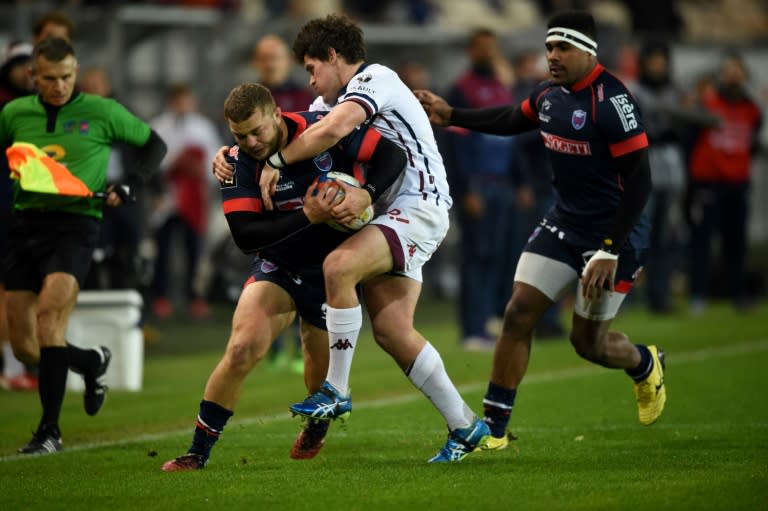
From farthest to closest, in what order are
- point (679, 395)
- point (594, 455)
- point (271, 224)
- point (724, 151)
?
point (724, 151) → point (679, 395) → point (594, 455) → point (271, 224)

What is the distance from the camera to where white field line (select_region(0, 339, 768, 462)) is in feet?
30.0

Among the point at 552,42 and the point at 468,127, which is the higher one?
the point at 552,42

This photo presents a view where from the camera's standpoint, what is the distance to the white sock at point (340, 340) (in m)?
7.38

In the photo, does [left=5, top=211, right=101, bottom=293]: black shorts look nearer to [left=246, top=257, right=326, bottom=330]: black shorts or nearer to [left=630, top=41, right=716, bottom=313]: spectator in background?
[left=246, top=257, right=326, bottom=330]: black shorts

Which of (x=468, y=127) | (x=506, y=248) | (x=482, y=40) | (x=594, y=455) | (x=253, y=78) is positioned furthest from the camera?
(x=253, y=78)

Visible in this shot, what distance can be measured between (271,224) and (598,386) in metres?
4.81

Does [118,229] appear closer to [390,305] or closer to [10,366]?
[10,366]

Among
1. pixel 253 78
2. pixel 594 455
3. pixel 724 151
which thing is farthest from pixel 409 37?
pixel 594 455

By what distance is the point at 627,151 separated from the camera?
8086 millimetres

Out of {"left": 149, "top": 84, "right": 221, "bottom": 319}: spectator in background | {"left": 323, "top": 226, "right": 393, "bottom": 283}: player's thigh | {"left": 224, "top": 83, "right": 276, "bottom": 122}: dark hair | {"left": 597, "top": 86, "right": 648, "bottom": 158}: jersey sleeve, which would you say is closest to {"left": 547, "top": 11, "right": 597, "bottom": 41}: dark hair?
{"left": 597, "top": 86, "right": 648, "bottom": 158}: jersey sleeve

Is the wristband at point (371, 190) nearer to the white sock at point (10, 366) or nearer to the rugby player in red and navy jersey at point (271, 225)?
the rugby player in red and navy jersey at point (271, 225)

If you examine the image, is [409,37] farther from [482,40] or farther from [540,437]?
[540,437]

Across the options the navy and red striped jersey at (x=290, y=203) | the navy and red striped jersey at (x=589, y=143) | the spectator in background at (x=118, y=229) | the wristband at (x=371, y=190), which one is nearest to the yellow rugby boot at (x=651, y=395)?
the navy and red striped jersey at (x=589, y=143)

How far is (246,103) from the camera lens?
23.6ft
